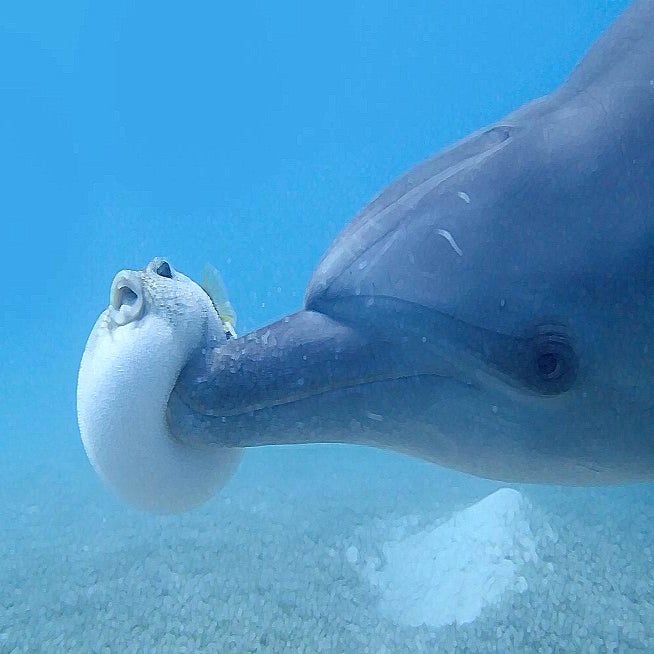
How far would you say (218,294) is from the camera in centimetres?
251

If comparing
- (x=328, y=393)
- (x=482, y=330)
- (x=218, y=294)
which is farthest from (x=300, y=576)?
(x=482, y=330)

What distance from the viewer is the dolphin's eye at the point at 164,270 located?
2.12 m

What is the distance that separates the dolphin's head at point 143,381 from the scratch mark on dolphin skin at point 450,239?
2.22 ft

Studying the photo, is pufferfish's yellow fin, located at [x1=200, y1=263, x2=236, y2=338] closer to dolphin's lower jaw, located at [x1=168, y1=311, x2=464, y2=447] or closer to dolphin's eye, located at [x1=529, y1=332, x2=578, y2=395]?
dolphin's lower jaw, located at [x1=168, y1=311, x2=464, y2=447]

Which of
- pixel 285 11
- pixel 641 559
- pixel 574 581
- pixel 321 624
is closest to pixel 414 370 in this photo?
pixel 321 624

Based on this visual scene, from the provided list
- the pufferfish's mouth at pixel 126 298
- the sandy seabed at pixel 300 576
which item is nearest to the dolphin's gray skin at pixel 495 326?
the pufferfish's mouth at pixel 126 298

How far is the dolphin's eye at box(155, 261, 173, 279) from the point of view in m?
2.12

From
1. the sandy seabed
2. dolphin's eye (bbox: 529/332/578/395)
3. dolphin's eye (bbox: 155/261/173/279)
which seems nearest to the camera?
dolphin's eye (bbox: 529/332/578/395)

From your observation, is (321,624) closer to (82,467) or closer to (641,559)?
(641,559)

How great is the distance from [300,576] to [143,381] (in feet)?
13.4

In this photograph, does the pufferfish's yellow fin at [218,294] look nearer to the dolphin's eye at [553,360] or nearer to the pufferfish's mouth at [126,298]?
the pufferfish's mouth at [126,298]

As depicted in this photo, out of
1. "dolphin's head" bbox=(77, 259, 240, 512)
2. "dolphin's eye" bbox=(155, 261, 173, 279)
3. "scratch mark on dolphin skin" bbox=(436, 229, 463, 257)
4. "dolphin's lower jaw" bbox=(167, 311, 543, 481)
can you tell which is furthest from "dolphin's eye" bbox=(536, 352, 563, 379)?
"dolphin's eye" bbox=(155, 261, 173, 279)

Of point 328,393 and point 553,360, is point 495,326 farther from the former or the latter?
point 328,393

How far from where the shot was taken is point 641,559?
18.7 feet
